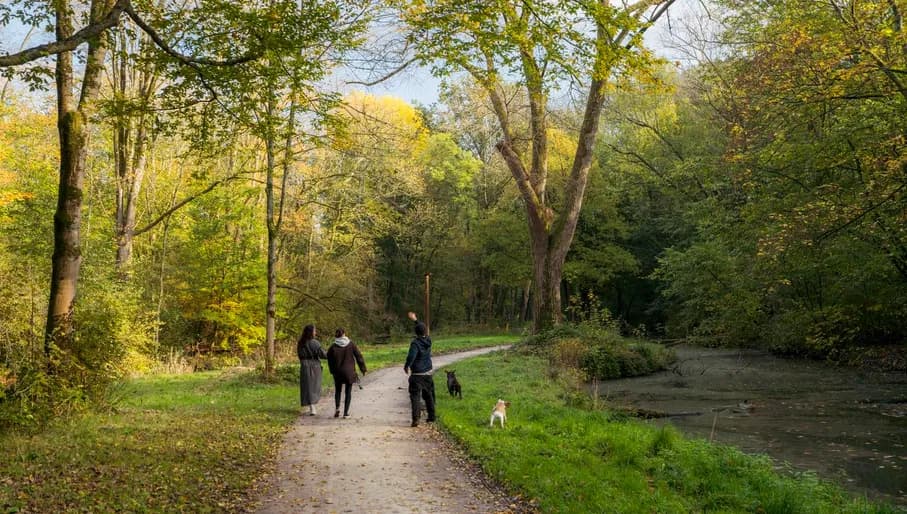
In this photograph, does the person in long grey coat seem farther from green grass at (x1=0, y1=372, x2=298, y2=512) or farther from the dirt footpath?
the dirt footpath

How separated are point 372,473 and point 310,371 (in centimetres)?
491

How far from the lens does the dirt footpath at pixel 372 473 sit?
6562 mm

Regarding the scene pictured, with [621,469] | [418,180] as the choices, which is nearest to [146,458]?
[621,469]

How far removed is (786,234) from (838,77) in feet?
10.9

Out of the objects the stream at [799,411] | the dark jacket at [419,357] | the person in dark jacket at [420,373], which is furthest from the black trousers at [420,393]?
the stream at [799,411]

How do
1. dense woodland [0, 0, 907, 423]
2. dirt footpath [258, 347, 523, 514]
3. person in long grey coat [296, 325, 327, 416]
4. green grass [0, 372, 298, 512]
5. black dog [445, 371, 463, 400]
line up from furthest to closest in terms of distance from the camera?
black dog [445, 371, 463, 400]
person in long grey coat [296, 325, 327, 416]
dense woodland [0, 0, 907, 423]
dirt footpath [258, 347, 523, 514]
green grass [0, 372, 298, 512]

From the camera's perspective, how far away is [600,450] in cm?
924

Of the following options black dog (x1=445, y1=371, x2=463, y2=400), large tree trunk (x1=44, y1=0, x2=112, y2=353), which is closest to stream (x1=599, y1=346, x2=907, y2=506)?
black dog (x1=445, y1=371, x2=463, y2=400)

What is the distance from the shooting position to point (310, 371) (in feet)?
40.4

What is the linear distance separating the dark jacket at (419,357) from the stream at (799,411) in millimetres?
5224

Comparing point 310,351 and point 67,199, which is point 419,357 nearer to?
point 310,351

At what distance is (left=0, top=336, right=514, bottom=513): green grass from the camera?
6246mm

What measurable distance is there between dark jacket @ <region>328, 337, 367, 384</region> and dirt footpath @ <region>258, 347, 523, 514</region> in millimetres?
757

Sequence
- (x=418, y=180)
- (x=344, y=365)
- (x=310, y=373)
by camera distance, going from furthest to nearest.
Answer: (x=418, y=180) < (x=310, y=373) < (x=344, y=365)
